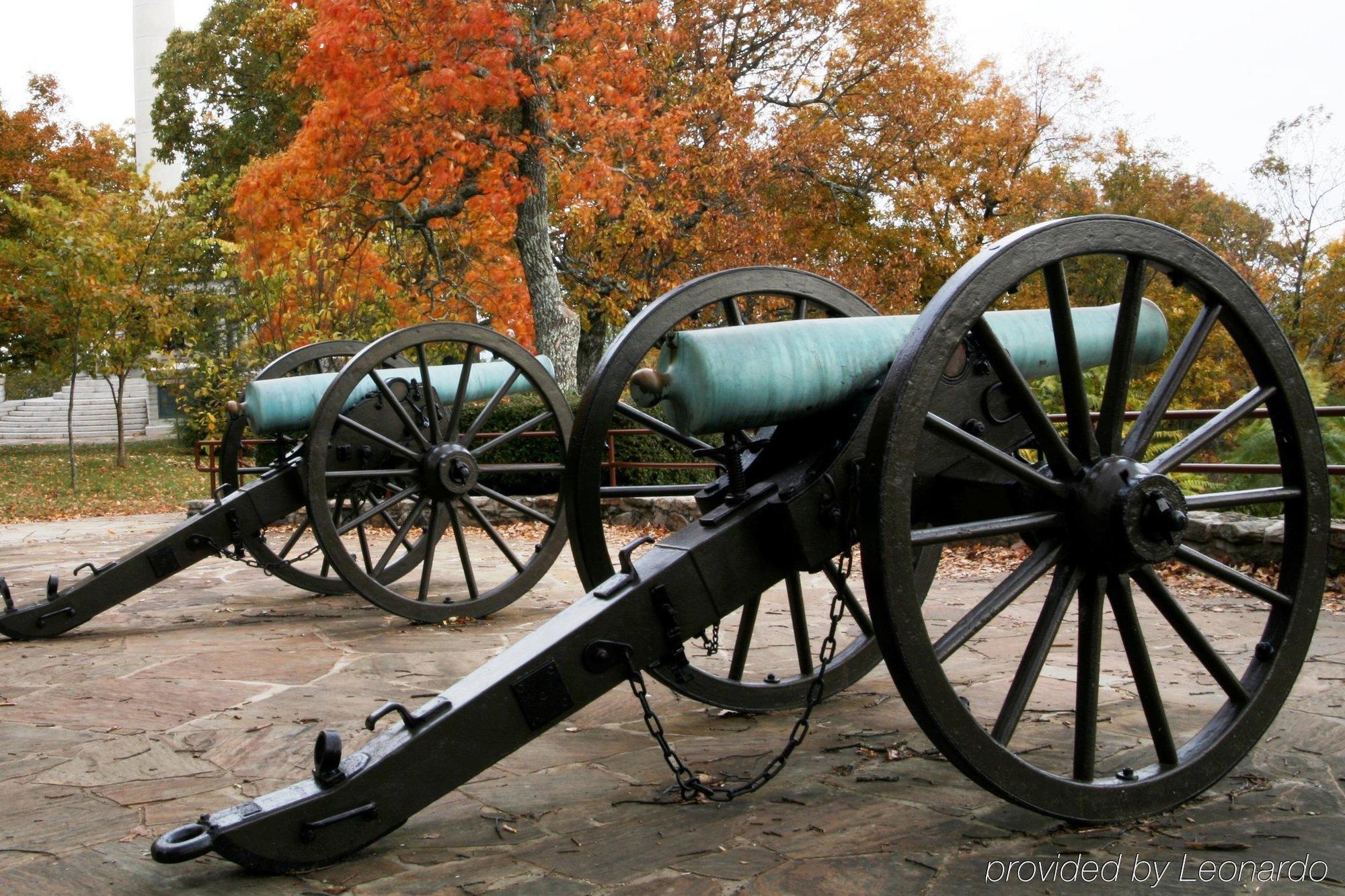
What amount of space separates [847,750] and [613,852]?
1013mm

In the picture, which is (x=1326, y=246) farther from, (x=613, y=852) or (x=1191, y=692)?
(x=613, y=852)

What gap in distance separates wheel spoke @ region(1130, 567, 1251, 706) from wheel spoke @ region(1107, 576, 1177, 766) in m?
0.07

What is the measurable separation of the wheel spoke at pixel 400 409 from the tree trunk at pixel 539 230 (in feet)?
23.6

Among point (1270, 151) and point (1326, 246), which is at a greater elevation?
point (1270, 151)

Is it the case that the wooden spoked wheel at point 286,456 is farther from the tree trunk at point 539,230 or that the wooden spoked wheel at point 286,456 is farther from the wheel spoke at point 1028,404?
the tree trunk at point 539,230

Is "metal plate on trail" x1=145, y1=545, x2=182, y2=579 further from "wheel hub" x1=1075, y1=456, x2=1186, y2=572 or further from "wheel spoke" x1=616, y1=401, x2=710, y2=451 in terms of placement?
"wheel hub" x1=1075, y1=456, x2=1186, y2=572

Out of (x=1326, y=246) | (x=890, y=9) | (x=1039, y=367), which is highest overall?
(x=890, y=9)

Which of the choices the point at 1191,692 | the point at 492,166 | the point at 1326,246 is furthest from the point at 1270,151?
the point at 1191,692

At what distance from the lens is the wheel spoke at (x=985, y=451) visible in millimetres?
2512

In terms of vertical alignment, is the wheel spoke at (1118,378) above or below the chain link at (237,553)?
above

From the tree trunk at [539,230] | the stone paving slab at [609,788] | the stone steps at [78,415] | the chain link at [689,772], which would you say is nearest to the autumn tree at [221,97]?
the stone steps at [78,415]

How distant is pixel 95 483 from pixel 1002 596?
17.7 metres

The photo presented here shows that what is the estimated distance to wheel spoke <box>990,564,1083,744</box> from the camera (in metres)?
2.50

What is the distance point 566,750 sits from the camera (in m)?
3.51
